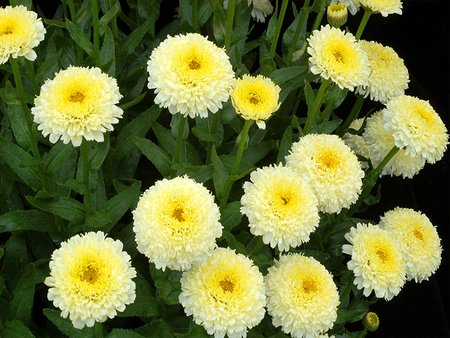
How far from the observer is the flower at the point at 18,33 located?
0.87 m

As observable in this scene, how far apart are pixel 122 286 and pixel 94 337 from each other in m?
0.17

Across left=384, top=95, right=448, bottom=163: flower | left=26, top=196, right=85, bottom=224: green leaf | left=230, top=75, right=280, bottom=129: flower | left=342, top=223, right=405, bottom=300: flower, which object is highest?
left=230, top=75, right=280, bottom=129: flower

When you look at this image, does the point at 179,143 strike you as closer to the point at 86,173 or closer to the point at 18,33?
the point at 86,173

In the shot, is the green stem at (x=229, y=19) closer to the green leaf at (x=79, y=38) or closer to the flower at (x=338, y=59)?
the flower at (x=338, y=59)

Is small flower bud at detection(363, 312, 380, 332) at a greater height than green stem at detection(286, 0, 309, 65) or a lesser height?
lesser

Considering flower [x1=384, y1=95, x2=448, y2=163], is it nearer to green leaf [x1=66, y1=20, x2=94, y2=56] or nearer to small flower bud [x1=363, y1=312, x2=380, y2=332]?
small flower bud [x1=363, y1=312, x2=380, y2=332]

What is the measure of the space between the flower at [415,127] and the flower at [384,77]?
8cm

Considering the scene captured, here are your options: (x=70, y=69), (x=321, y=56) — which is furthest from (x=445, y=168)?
(x=70, y=69)

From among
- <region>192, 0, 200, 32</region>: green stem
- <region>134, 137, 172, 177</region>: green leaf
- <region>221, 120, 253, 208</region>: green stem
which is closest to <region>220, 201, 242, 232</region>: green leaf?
<region>221, 120, 253, 208</region>: green stem

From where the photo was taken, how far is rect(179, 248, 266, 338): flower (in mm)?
796

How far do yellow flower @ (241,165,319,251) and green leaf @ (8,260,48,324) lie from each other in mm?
344

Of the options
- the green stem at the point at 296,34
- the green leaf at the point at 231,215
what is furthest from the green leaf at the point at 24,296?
the green stem at the point at 296,34

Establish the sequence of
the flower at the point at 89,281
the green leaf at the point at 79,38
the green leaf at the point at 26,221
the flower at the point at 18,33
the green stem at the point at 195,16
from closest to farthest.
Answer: the flower at the point at 89,281 < the flower at the point at 18,33 < the green leaf at the point at 26,221 < the green leaf at the point at 79,38 < the green stem at the point at 195,16

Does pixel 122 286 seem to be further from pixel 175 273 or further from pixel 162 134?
pixel 162 134
